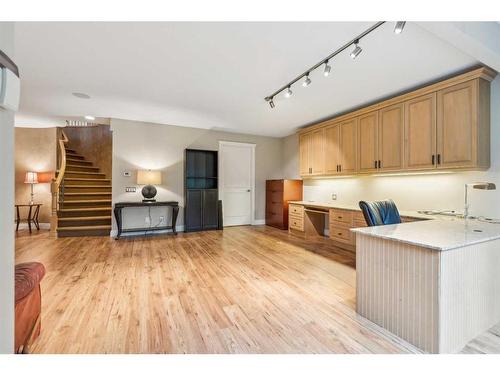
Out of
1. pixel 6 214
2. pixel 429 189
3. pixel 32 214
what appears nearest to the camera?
pixel 6 214

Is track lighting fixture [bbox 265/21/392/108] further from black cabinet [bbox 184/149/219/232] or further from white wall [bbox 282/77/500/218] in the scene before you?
black cabinet [bbox 184/149/219/232]

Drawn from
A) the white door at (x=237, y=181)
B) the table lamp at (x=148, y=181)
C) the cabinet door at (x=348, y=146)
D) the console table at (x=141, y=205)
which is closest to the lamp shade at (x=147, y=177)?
the table lamp at (x=148, y=181)

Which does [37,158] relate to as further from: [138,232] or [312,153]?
[312,153]

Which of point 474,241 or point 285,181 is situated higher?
point 285,181

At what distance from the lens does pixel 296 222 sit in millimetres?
4949

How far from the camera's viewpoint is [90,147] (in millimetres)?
6398

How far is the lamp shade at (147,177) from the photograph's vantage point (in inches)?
188

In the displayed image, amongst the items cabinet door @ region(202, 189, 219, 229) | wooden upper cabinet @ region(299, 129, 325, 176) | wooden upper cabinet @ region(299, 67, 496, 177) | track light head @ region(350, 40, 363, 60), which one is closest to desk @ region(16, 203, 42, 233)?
cabinet door @ region(202, 189, 219, 229)

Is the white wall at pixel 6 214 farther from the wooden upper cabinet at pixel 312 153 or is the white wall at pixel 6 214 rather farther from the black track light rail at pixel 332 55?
the wooden upper cabinet at pixel 312 153

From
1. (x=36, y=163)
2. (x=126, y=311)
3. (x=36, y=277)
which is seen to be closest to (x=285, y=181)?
(x=126, y=311)

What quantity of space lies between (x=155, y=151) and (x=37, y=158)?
352 centimetres

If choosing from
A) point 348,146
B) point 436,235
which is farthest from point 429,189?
point 436,235

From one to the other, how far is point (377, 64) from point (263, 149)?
403 cm
